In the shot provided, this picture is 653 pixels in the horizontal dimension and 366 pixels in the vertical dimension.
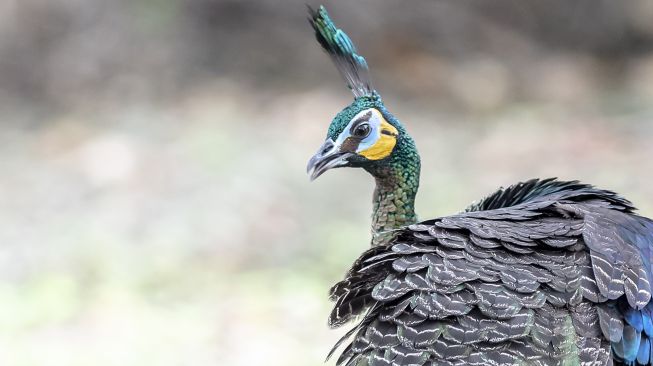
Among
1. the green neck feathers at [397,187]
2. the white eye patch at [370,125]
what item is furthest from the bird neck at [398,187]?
the white eye patch at [370,125]

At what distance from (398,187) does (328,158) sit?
1.31 feet

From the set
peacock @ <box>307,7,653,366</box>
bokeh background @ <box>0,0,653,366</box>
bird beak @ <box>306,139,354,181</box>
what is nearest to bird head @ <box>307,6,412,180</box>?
bird beak @ <box>306,139,354,181</box>

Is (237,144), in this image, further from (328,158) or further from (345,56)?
(328,158)

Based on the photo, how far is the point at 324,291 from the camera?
7434mm

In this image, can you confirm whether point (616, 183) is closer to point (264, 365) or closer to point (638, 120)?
point (638, 120)

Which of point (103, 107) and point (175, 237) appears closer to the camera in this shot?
point (175, 237)

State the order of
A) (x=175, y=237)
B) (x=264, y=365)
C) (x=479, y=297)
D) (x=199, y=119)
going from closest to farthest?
1. (x=479, y=297)
2. (x=264, y=365)
3. (x=175, y=237)
4. (x=199, y=119)

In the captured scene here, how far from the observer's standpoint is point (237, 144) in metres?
9.64

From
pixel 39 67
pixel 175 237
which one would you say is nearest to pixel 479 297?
pixel 175 237

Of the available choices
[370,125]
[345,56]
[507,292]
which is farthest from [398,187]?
[507,292]

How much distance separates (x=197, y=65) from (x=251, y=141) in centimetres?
154

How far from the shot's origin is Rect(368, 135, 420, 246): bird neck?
4.66 metres

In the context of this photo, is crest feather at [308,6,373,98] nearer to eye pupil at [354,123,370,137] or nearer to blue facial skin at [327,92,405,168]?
blue facial skin at [327,92,405,168]

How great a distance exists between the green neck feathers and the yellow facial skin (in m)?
0.04
